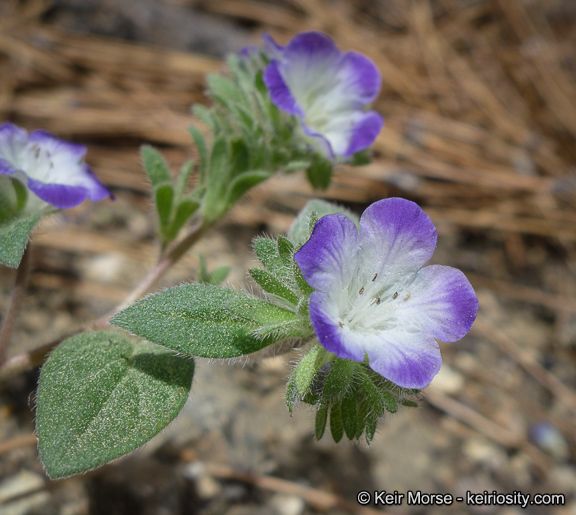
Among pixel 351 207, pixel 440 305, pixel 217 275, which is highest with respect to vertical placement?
pixel 440 305

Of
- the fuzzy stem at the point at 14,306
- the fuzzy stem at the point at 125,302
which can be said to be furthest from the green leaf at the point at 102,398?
the fuzzy stem at the point at 14,306

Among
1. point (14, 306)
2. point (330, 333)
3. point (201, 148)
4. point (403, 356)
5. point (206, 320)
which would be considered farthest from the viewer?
point (201, 148)

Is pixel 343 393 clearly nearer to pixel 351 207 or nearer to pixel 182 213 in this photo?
pixel 182 213

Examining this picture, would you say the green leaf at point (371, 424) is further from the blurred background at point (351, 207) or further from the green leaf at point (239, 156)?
the green leaf at point (239, 156)

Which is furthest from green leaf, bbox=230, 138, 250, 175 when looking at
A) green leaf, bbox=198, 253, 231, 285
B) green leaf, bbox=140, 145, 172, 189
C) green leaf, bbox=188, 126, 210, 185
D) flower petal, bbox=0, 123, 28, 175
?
flower petal, bbox=0, 123, 28, 175

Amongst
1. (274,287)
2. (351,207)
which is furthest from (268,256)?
(351,207)

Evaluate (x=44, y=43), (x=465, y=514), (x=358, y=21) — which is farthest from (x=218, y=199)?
(x=358, y=21)

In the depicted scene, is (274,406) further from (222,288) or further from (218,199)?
(222,288)
